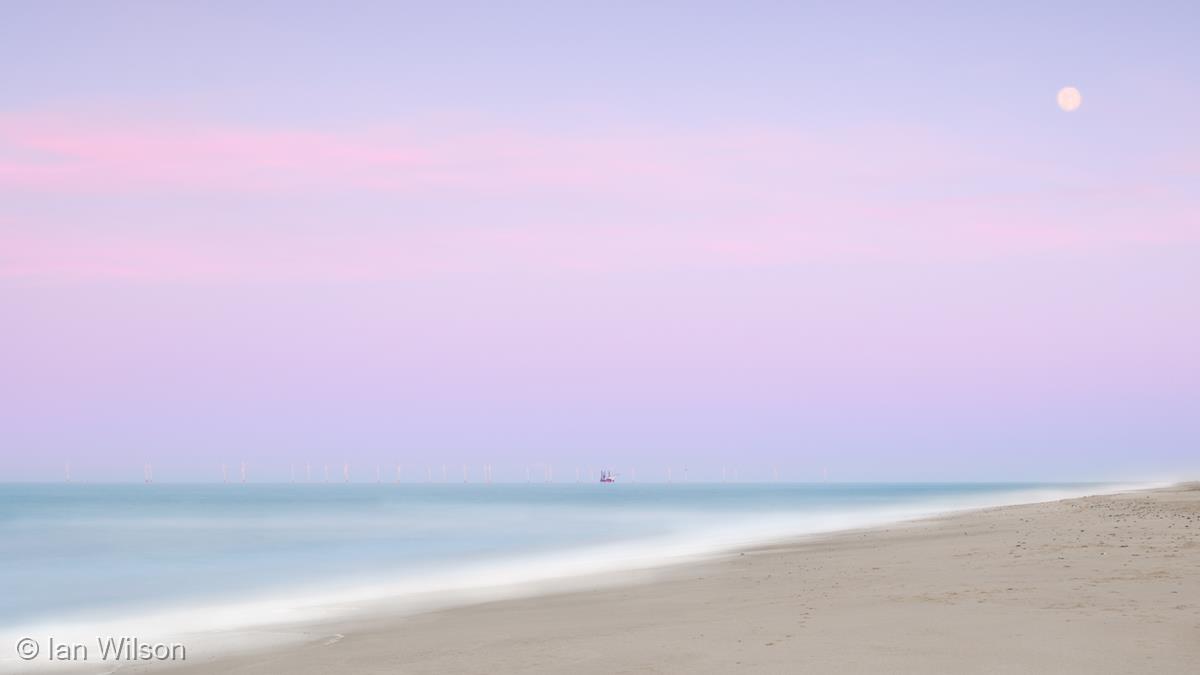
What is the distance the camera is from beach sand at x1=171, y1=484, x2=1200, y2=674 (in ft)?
34.5

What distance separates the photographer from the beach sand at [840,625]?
10516mm

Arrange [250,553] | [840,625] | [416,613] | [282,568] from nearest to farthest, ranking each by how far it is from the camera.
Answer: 1. [840,625]
2. [416,613]
3. [282,568]
4. [250,553]

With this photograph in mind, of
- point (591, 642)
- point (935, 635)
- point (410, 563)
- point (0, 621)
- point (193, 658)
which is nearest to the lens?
point (935, 635)

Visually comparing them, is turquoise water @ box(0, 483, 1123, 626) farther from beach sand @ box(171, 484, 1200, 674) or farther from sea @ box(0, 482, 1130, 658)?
beach sand @ box(171, 484, 1200, 674)

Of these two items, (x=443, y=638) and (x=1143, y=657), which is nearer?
(x=1143, y=657)

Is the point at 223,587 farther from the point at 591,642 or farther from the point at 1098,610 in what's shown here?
the point at 1098,610

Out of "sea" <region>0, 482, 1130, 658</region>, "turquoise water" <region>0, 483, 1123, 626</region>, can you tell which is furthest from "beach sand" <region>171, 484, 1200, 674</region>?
"turquoise water" <region>0, 483, 1123, 626</region>

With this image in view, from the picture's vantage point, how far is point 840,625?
1247cm

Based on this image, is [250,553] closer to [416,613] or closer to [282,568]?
[282,568]

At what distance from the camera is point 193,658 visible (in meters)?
13.4

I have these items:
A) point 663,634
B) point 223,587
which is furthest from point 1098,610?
point 223,587

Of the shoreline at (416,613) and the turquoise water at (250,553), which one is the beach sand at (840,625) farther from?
the turquoise water at (250,553)

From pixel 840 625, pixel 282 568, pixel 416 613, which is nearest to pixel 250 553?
pixel 282 568

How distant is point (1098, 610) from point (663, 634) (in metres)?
5.21
